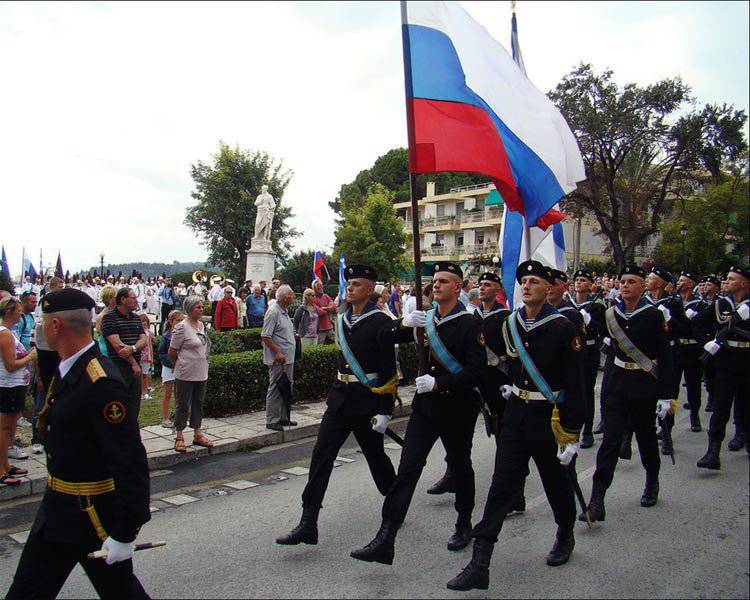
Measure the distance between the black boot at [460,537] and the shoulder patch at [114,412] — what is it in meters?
2.84

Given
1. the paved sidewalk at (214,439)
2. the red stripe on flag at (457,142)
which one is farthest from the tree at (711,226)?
the red stripe on flag at (457,142)

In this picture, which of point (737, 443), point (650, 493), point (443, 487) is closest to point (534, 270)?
point (443, 487)

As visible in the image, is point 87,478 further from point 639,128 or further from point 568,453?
point 639,128

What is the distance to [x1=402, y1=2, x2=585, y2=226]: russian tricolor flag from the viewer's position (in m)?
5.25

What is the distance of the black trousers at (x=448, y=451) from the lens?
4602 mm

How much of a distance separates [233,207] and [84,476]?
44.1m

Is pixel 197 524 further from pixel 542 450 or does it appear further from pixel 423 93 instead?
pixel 423 93

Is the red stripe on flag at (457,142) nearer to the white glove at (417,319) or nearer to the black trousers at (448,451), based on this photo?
the white glove at (417,319)

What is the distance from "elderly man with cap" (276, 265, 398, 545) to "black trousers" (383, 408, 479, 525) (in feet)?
1.01

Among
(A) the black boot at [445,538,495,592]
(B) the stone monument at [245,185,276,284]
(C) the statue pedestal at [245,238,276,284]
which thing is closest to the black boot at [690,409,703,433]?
(A) the black boot at [445,538,495,592]

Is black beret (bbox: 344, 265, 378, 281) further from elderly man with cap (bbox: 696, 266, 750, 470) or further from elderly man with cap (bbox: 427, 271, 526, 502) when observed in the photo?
elderly man with cap (bbox: 696, 266, 750, 470)

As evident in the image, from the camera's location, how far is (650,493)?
585 cm

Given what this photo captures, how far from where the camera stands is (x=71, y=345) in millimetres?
3020

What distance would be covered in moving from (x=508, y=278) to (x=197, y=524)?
3.93 meters
